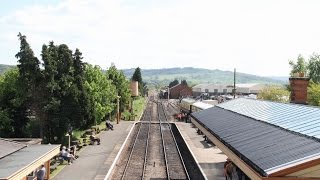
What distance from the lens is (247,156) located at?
50.8ft

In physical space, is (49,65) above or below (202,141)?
above

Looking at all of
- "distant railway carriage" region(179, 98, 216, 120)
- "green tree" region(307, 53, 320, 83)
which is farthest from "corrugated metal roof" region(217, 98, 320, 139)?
"green tree" region(307, 53, 320, 83)

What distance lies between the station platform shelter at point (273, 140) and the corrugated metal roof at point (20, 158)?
8187mm

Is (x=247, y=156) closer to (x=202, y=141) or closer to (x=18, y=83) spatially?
(x=202, y=141)

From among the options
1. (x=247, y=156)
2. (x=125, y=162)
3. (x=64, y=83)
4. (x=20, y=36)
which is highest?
(x=20, y=36)

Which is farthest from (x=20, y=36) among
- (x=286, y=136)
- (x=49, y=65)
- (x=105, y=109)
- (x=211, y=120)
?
(x=286, y=136)

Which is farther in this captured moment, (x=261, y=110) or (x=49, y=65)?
(x=49, y=65)

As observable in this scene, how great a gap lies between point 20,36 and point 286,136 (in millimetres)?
31184

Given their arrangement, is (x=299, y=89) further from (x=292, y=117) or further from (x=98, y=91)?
(x=98, y=91)

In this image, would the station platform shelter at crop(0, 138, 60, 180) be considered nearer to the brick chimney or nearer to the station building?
the brick chimney

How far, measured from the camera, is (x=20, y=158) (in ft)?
65.5

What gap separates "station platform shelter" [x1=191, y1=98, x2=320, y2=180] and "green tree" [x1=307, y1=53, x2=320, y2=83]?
69329 millimetres

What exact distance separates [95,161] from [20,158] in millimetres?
10655

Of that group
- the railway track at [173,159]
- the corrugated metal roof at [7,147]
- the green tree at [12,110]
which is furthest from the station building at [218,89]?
the corrugated metal roof at [7,147]
